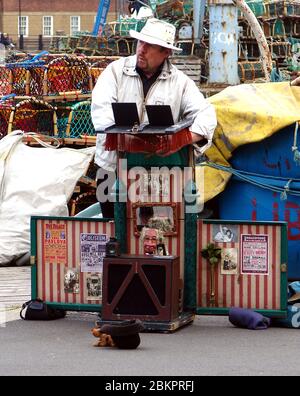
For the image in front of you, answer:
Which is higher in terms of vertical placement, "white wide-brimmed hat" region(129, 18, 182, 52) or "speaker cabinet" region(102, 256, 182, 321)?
"white wide-brimmed hat" region(129, 18, 182, 52)

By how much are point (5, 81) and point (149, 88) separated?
8896mm

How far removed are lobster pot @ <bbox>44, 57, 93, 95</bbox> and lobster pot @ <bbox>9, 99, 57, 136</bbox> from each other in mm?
581

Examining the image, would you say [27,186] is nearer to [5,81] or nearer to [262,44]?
[5,81]

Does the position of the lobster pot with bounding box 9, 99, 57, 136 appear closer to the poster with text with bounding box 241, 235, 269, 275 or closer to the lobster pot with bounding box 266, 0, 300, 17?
the poster with text with bounding box 241, 235, 269, 275

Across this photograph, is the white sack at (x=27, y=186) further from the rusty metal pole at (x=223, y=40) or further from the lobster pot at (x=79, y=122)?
the rusty metal pole at (x=223, y=40)

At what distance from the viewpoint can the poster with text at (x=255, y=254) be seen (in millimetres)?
7793

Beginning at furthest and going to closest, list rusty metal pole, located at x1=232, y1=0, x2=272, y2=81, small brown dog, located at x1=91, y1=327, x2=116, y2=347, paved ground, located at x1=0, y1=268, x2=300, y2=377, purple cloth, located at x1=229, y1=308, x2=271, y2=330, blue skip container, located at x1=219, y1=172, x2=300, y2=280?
rusty metal pole, located at x1=232, y1=0, x2=272, y2=81 → blue skip container, located at x1=219, y1=172, x2=300, y2=280 → purple cloth, located at x1=229, y1=308, x2=271, y2=330 → small brown dog, located at x1=91, y1=327, x2=116, y2=347 → paved ground, located at x1=0, y1=268, x2=300, y2=377

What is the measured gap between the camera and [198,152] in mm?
7926

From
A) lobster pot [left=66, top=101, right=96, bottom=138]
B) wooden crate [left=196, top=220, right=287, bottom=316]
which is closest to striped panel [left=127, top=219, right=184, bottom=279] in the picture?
wooden crate [left=196, top=220, right=287, bottom=316]

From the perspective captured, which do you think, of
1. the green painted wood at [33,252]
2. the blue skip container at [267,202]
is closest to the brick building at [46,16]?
the blue skip container at [267,202]

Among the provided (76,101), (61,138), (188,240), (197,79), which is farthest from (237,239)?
(197,79)

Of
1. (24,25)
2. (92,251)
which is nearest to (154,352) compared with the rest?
(92,251)

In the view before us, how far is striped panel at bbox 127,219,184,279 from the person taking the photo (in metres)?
7.72

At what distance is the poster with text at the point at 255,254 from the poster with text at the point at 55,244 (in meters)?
1.23
